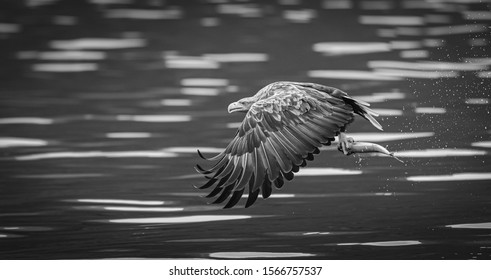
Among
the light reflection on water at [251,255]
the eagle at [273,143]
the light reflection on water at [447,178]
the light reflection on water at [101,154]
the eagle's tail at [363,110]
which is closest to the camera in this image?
the eagle at [273,143]

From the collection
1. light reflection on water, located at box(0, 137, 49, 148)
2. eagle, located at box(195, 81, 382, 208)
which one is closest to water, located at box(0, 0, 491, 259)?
light reflection on water, located at box(0, 137, 49, 148)

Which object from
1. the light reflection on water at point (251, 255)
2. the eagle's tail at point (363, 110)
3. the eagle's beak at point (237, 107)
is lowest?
the light reflection on water at point (251, 255)

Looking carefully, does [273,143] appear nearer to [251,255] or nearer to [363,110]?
[363,110]

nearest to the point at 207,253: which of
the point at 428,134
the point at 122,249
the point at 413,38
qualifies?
the point at 122,249

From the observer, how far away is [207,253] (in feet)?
17.4

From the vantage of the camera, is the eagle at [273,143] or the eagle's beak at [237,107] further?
the eagle's beak at [237,107]

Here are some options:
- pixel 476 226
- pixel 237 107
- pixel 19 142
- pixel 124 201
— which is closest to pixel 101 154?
pixel 124 201

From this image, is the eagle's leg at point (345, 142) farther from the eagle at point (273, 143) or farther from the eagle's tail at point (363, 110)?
the eagle at point (273, 143)

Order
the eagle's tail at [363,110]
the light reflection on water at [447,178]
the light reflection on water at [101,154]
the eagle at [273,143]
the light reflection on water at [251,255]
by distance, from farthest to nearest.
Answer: the light reflection on water at [101,154] → the light reflection on water at [447,178] → the light reflection on water at [251,255] → the eagle's tail at [363,110] → the eagle at [273,143]

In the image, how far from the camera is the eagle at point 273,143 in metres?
4.68

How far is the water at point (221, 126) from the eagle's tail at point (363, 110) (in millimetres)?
100

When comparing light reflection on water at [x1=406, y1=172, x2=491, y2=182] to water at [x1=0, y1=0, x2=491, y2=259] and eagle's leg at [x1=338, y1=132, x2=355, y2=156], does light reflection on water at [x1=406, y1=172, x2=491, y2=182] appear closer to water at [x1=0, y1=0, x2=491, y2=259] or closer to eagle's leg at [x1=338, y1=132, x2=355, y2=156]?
water at [x1=0, y1=0, x2=491, y2=259]

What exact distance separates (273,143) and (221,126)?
3.22ft

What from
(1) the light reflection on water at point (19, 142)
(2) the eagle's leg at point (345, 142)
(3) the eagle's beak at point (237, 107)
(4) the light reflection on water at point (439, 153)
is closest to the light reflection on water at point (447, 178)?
(4) the light reflection on water at point (439, 153)
